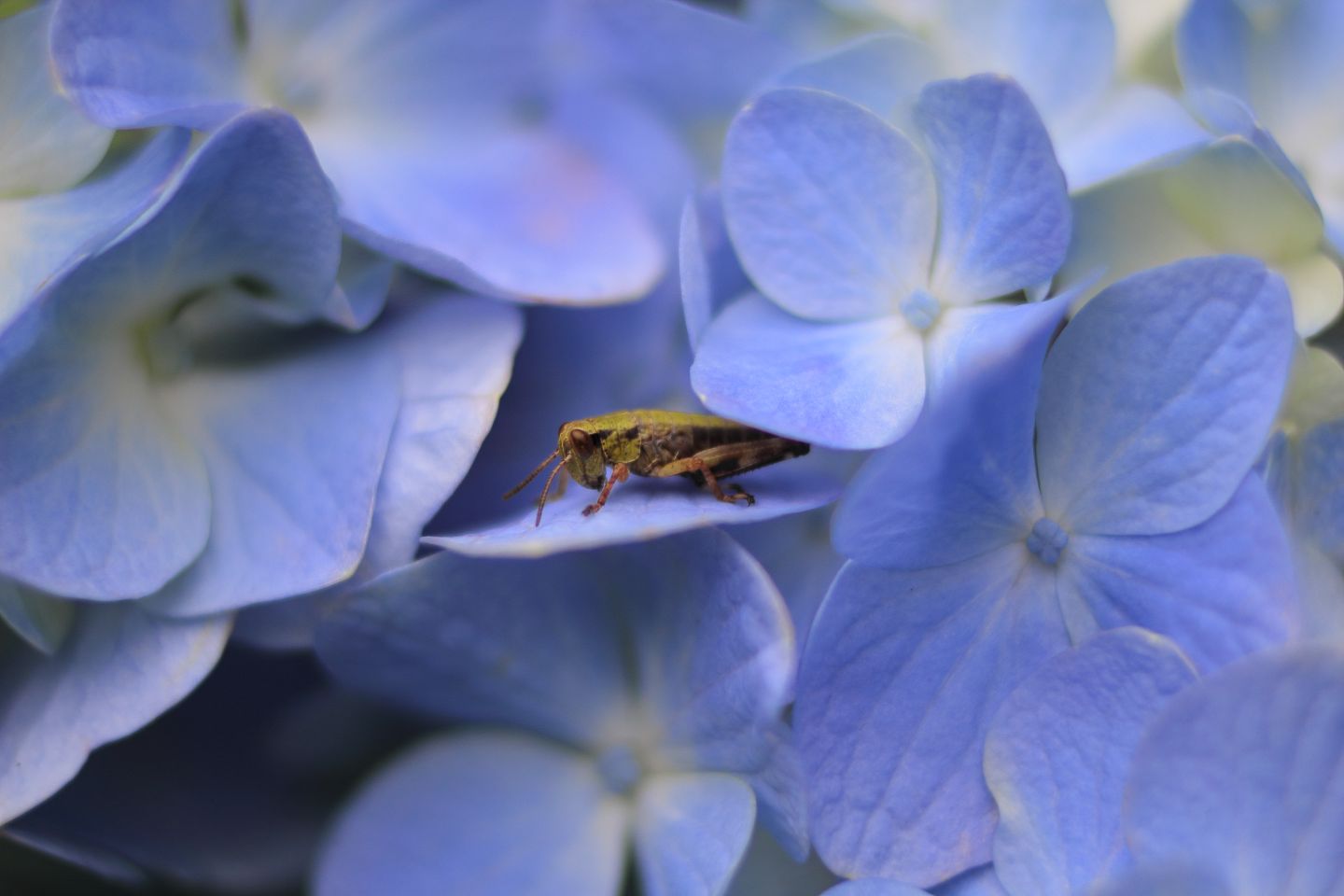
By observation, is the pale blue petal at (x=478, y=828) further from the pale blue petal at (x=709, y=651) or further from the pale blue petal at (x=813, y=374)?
the pale blue petal at (x=813, y=374)

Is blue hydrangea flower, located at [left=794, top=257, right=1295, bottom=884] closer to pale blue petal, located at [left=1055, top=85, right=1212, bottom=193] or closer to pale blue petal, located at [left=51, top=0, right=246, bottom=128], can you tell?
pale blue petal, located at [left=1055, top=85, right=1212, bottom=193]

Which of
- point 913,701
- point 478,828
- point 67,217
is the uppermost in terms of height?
point 67,217

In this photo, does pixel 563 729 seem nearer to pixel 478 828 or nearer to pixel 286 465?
pixel 478 828

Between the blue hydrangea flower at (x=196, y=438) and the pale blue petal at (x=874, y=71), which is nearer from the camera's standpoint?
the blue hydrangea flower at (x=196, y=438)

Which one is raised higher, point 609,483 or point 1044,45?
point 1044,45

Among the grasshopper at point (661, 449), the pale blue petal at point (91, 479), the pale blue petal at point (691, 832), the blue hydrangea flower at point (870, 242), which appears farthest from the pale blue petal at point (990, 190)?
the pale blue petal at point (91, 479)

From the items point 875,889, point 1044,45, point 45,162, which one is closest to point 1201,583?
point 875,889
